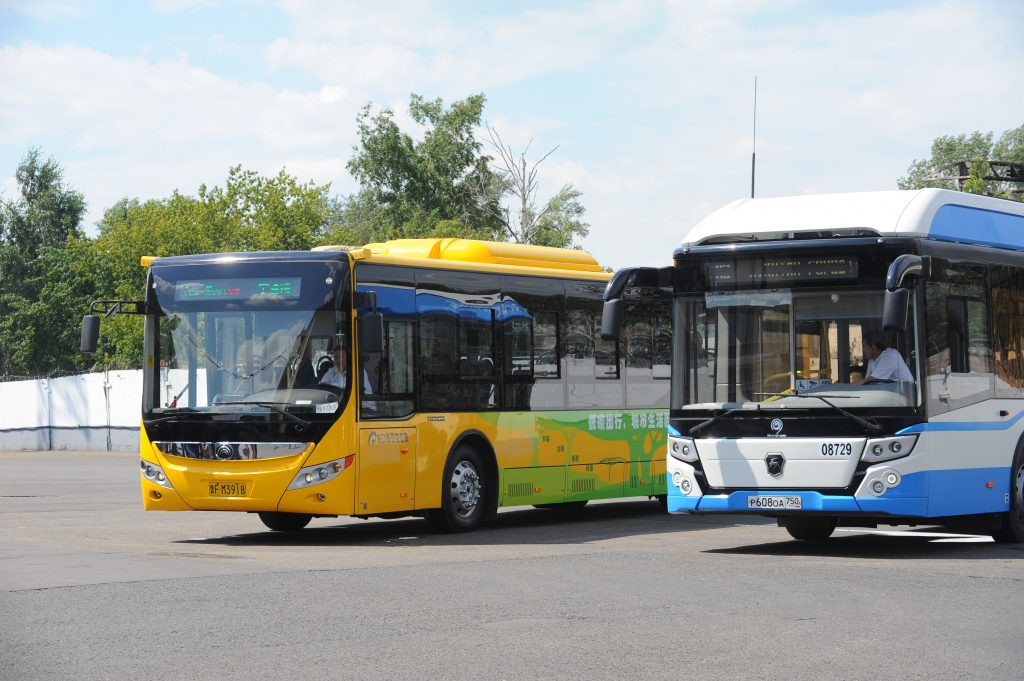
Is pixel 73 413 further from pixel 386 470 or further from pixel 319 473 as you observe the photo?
pixel 319 473

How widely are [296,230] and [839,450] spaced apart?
6396 cm

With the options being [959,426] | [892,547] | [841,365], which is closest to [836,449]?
[841,365]

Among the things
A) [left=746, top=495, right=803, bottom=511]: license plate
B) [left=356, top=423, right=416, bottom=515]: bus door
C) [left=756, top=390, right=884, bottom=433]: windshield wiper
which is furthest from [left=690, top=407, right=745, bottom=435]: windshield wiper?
[left=356, top=423, right=416, bottom=515]: bus door

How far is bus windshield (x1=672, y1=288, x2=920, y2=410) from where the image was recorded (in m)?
14.5

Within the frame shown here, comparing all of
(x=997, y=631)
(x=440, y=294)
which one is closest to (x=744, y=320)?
(x=440, y=294)

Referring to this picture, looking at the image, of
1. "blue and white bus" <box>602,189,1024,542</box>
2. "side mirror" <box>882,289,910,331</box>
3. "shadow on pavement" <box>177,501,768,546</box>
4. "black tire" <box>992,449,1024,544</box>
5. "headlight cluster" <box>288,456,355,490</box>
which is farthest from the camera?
"shadow on pavement" <box>177,501,768,546</box>

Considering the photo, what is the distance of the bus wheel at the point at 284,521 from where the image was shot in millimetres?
18641

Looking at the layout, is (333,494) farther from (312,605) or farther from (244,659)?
(244,659)

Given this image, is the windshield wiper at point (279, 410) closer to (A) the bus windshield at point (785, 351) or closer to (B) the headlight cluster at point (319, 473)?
(B) the headlight cluster at point (319, 473)

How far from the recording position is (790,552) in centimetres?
1577

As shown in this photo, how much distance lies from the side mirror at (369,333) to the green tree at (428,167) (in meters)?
55.3

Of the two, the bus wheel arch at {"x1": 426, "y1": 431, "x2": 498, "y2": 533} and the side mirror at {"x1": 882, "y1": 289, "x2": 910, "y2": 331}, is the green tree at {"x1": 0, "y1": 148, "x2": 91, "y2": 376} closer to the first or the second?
the bus wheel arch at {"x1": 426, "y1": 431, "x2": 498, "y2": 533}

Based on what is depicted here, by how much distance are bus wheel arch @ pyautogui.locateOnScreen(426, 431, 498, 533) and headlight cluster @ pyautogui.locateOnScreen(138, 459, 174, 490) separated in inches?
117

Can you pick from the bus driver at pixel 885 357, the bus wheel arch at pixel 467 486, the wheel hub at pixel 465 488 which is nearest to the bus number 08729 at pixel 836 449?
the bus driver at pixel 885 357
